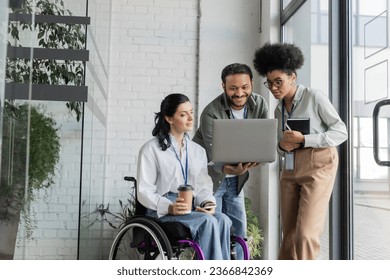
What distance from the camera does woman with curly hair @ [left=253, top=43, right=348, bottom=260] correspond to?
1.51 m

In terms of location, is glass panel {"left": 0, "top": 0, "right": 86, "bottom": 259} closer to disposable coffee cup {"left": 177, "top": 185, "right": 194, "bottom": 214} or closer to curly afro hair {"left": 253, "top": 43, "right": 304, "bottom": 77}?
disposable coffee cup {"left": 177, "top": 185, "right": 194, "bottom": 214}

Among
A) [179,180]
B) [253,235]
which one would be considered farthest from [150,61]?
[179,180]

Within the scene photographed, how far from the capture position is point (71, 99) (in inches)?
52.7

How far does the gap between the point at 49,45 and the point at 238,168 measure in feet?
2.27

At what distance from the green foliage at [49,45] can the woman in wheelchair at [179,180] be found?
30 cm

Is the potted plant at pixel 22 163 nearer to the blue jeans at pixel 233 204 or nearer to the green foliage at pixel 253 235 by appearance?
the blue jeans at pixel 233 204

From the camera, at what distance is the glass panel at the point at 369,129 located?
1.56m

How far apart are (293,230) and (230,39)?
1.57 meters

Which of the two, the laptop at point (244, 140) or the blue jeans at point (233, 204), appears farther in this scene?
the blue jeans at point (233, 204)

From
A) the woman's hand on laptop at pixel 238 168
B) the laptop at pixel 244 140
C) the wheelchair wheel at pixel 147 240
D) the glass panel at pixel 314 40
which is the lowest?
the wheelchair wheel at pixel 147 240

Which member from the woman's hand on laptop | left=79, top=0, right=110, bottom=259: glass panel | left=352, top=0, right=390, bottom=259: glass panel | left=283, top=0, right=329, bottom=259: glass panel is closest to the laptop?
the woman's hand on laptop

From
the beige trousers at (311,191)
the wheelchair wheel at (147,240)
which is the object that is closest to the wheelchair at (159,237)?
the wheelchair wheel at (147,240)

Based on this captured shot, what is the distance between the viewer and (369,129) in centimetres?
167

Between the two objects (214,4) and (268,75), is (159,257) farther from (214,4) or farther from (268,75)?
(214,4)
